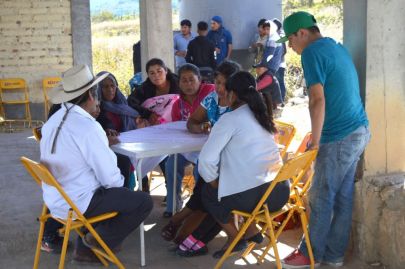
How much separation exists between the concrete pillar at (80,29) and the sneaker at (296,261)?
7.68 meters

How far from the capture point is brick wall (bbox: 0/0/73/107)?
35.8 ft

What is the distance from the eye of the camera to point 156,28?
312 inches

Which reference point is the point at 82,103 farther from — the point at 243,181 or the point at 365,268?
the point at 365,268

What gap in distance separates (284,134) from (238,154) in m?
1.12

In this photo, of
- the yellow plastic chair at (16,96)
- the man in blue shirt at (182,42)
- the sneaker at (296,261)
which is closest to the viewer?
the sneaker at (296,261)

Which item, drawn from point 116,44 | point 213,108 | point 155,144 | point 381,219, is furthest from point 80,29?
point 116,44

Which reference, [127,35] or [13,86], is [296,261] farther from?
[127,35]

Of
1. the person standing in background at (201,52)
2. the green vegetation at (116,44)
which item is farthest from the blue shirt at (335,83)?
the green vegetation at (116,44)

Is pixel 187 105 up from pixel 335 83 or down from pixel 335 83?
down

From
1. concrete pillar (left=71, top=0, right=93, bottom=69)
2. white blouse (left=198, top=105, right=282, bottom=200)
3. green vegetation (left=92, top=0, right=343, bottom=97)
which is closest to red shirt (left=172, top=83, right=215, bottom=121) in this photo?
white blouse (left=198, top=105, right=282, bottom=200)

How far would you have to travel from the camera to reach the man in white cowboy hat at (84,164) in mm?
3912

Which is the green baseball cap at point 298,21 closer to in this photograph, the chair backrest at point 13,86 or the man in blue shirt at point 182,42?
the man in blue shirt at point 182,42

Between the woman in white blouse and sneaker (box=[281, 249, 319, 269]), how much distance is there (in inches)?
16.7

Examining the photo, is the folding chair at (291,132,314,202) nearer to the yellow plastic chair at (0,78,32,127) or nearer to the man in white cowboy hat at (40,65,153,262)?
the man in white cowboy hat at (40,65,153,262)
